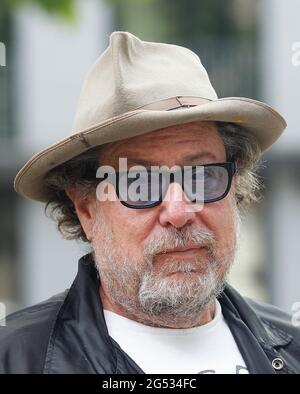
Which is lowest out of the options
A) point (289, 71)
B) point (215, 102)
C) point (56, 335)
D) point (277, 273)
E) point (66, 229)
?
point (277, 273)

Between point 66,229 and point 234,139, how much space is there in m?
0.71

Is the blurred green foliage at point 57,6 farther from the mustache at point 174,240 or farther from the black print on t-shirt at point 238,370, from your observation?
the black print on t-shirt at point 238,370

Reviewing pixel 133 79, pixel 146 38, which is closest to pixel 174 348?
pixel 133 79

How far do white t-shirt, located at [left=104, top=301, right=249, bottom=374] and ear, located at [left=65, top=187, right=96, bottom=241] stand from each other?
306 mm

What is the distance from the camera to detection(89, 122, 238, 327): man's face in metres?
2.61

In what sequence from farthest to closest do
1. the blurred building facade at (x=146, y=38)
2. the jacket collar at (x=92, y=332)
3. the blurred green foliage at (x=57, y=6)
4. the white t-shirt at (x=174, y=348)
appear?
the blurred building facade at (x=146, y=38) < the blurred green foliage at (x=57, y=6) < the white t-shirt at (x=174, y=348) < the jacket collar at (x=92, y=332)

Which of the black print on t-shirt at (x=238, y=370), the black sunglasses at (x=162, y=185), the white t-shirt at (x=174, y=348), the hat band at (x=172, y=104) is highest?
the hat band at (x=172, y=104)

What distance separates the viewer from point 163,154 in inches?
104

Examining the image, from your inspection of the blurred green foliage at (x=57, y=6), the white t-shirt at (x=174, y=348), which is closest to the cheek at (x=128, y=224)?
the white t-shirt at (x=174, y=348)

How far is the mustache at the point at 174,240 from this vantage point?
2592 mm

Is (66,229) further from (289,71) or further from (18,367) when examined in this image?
(289,71)

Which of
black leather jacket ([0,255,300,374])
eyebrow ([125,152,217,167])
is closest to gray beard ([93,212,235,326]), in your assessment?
black leather jacket ([0,255,300,374])

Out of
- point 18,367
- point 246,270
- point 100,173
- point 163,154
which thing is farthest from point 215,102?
point 246,270

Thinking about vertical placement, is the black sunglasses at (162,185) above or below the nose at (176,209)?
above
